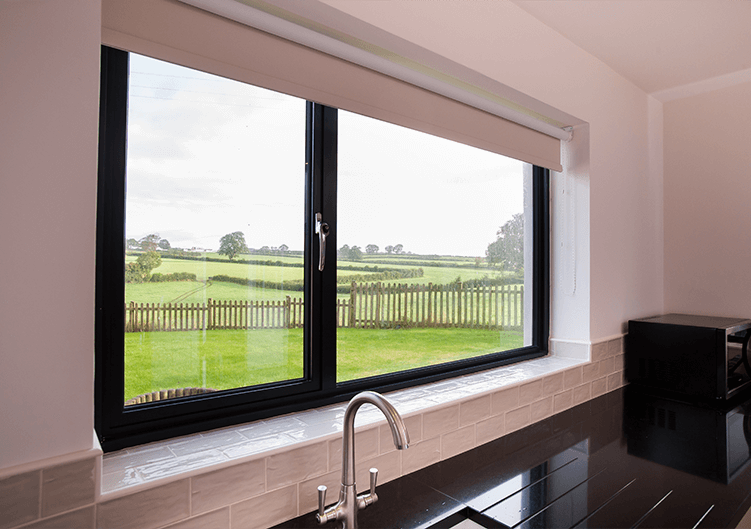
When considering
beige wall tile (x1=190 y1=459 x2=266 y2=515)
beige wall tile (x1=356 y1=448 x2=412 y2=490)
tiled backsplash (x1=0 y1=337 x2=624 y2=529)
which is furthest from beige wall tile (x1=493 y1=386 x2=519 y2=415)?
beige wall tile (x1=190 y1=459 x2=266 y2=515)

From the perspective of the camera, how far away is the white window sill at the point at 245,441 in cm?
90

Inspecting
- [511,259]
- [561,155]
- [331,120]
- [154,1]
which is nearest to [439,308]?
[511,259]

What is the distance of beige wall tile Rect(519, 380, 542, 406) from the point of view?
1.70 m

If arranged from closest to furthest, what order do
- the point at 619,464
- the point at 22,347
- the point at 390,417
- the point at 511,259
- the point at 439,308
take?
the point at 22,347
the point at 390,417
the point at 619,464
the point at 439,308
the point at 511,259

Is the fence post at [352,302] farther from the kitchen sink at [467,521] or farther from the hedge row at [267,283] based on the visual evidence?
the kitchen sink at [467,521]

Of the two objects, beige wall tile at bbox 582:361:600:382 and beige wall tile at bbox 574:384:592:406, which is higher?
beige wall tile at bbox 582:361:600:382

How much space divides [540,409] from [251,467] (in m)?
1.28

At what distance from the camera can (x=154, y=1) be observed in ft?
3.23

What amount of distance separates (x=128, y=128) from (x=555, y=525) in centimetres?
148

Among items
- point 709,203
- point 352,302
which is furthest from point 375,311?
point 709,203

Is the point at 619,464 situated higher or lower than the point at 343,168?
lower

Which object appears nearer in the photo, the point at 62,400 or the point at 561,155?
the point at 62,400

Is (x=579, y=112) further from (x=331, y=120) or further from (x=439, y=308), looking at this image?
(x=331, y=120)

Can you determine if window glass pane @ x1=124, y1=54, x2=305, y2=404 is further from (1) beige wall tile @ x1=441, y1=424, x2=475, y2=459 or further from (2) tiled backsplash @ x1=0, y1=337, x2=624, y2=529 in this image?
(1) beige wall tile @ x1=441, y1=424, x2=475, y2=459
